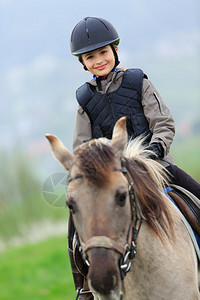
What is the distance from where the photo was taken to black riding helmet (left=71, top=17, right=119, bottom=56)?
4844mm

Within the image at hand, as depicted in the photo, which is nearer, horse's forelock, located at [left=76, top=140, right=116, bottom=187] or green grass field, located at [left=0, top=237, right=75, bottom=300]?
horse's forelock, located at [left=76, top=140, right=116, bottom=187]

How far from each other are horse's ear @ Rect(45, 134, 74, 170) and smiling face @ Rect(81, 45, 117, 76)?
1553 mm

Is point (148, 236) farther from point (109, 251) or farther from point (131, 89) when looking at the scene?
point (131, 89)

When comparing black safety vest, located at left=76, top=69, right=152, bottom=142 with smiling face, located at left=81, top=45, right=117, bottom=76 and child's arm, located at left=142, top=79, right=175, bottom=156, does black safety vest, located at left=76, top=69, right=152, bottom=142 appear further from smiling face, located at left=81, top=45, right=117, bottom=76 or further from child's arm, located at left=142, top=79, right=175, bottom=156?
smiling face, located at left=81, top=45, right=117, bottom=76

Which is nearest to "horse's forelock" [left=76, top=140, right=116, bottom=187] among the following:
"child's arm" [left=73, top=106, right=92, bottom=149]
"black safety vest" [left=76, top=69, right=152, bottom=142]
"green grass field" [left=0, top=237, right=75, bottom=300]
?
"black safety vest" [left=76, top=69, right=152, bottom=142]

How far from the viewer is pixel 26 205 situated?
34.5 m

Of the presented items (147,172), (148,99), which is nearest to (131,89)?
(148,99)

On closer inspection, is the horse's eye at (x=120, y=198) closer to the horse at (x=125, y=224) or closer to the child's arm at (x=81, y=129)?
the horse at (x=125, y=224)

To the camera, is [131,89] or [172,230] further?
[131,89]

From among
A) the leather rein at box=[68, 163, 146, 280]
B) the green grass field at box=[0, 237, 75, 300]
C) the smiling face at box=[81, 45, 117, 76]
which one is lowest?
the green grass field at box=[0, 237, 75, 300]

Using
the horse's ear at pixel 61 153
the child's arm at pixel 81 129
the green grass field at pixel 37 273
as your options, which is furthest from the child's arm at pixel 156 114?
the green grass field at pixel 37 273

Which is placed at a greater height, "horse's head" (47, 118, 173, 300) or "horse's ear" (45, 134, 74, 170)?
"horse's ear" (45, 134, 74, 170)

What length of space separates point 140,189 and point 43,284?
51.8ft

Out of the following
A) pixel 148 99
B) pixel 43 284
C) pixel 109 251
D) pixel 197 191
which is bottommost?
pixel 43 284
